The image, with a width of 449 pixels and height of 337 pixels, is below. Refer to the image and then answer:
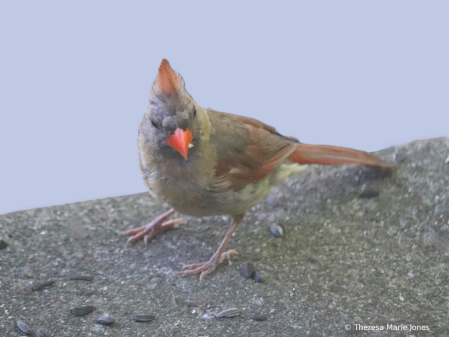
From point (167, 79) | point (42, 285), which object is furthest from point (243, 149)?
point (42, 285)

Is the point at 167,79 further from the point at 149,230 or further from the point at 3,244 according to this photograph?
the point at 3,244

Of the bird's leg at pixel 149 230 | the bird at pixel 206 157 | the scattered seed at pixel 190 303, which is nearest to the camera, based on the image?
the bird at pixel 206 157

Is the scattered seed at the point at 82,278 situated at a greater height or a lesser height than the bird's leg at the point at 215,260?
lesser

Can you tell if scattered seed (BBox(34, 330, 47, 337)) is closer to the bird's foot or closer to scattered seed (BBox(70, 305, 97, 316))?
scattered seed (BBox(70, 305, 97, 316))

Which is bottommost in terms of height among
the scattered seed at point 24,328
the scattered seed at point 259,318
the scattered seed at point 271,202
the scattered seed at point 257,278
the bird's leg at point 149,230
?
the scattered seed at point 24,328

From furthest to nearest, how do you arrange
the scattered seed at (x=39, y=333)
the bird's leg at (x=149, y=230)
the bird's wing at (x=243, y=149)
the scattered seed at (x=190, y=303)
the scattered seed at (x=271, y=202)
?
the scattered seed at (x=271, y=202) < the bird's leg at (x=149, y=230) < the bird's wing at (x=243, y=149) < the scattered seed at (x=190, y=303) < the scattered seed at (x=39, y=333)

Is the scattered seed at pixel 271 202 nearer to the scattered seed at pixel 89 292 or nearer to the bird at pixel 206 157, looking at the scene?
the bird at pixel 206 157

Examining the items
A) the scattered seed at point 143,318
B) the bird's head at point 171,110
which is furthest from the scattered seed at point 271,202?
the scattered seed at point 143,318
